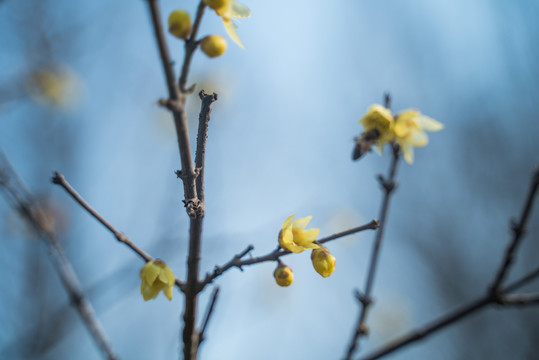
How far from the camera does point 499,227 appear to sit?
8508mm

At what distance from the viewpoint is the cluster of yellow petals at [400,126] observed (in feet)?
6.28

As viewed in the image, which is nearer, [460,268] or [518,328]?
[518,328]

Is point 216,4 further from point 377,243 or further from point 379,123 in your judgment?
point 377,243

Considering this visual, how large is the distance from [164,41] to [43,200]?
5225mm

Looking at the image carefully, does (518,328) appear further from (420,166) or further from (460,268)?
(420,166)

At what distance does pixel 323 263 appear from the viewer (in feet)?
4.44

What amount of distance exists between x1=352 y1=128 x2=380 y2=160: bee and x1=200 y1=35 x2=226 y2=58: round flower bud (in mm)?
980

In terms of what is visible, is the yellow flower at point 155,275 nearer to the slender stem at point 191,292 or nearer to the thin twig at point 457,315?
the slender stem at point 191,292

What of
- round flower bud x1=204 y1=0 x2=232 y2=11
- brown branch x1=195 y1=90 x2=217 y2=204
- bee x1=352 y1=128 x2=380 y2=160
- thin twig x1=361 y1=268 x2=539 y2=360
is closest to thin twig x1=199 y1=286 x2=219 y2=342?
brown branch x1=195 y1=90 x2=217 y2=204

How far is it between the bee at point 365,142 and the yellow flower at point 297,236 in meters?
0.65

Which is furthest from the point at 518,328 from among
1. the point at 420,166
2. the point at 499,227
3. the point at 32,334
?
the point at 32,334

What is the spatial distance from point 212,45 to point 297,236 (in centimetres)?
73

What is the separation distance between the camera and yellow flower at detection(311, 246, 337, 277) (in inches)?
53.2

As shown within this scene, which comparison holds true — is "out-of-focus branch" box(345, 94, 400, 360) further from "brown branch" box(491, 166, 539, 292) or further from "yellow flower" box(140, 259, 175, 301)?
"yellow flower" box(140, 259, 175, 301)
